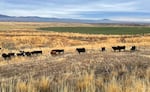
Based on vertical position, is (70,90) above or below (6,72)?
above

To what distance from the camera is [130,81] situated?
12.0 meters

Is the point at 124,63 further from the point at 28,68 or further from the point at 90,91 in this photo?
the point at 90,91

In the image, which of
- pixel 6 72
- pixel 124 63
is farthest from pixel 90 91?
pixel 6 72

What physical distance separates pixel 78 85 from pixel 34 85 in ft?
4.77

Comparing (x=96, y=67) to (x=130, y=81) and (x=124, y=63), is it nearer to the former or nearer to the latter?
(x=124, y=63)

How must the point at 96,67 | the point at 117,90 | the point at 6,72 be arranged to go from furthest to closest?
the point at 6,72, the point at 96,67, the point at 117,90

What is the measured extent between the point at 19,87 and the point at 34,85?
664 mm

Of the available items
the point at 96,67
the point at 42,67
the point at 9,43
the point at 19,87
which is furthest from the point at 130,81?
the point at 9,43

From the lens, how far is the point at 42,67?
66.3ft

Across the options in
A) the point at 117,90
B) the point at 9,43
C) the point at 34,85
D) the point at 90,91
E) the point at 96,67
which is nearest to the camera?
the point at 117,90

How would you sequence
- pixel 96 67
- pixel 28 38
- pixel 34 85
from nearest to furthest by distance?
pixel 34 85 → pixel 96 67 → pixel 28 38

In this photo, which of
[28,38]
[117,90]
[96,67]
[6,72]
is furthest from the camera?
[28,38]

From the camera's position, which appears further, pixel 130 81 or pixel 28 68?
pixel 28 68

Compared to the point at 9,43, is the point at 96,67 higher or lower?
higher
